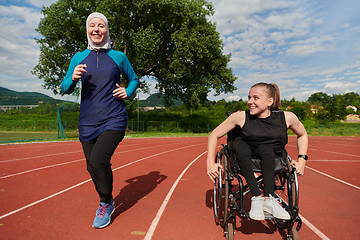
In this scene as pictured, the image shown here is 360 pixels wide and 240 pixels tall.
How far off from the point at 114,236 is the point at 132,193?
143 centimetres

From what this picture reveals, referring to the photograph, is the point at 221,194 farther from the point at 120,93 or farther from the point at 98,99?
the point at 98,99

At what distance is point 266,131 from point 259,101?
0.29 m

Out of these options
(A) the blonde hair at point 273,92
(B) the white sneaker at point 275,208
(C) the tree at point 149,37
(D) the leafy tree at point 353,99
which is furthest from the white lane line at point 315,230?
(D) the leafy tree at point 353,99

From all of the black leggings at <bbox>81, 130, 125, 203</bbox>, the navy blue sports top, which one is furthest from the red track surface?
the navy blue sports top

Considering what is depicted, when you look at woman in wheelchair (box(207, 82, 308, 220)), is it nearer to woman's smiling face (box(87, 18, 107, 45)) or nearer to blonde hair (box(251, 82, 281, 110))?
blonde hair (box(251, 82, 281, 110))

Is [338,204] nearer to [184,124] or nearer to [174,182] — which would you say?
[174,182]

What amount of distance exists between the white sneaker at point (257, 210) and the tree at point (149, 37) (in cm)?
1741

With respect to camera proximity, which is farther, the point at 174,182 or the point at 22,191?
the point at 174,182

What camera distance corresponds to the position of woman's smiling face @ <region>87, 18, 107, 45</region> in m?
2.50

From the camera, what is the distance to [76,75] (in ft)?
7.39

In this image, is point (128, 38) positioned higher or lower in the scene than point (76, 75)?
higher

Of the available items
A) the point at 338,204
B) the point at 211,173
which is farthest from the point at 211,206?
the point at 338,204

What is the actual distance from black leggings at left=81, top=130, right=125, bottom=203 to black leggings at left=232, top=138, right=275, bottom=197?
1.27 m

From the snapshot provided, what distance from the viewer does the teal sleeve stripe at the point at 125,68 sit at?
2.58 metres
